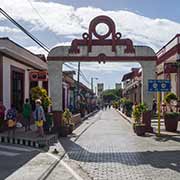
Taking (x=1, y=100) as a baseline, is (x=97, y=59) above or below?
above

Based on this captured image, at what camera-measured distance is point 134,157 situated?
1520 cm

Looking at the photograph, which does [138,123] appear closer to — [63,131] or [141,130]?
[141,130]

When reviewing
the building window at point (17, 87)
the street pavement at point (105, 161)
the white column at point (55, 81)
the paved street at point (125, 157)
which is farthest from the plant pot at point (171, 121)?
the building window at point (17, 87)

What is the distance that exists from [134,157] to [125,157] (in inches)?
11.2

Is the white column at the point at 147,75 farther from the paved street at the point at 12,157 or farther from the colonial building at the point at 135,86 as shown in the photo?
the colonial building at the point at 135,86

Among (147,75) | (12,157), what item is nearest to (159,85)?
(147,75)

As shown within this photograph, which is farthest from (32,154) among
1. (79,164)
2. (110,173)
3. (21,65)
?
(21,65)

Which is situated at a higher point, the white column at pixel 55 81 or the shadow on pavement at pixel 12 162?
the white column at pixel 55 81

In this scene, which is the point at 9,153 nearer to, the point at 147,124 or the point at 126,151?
the point at 126,151

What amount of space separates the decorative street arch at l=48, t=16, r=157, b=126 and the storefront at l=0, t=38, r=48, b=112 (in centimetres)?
251

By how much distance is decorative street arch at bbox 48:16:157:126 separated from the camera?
2292cm

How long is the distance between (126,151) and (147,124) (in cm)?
744

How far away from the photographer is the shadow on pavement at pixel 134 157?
45.0 ft

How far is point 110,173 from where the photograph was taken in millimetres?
12172
